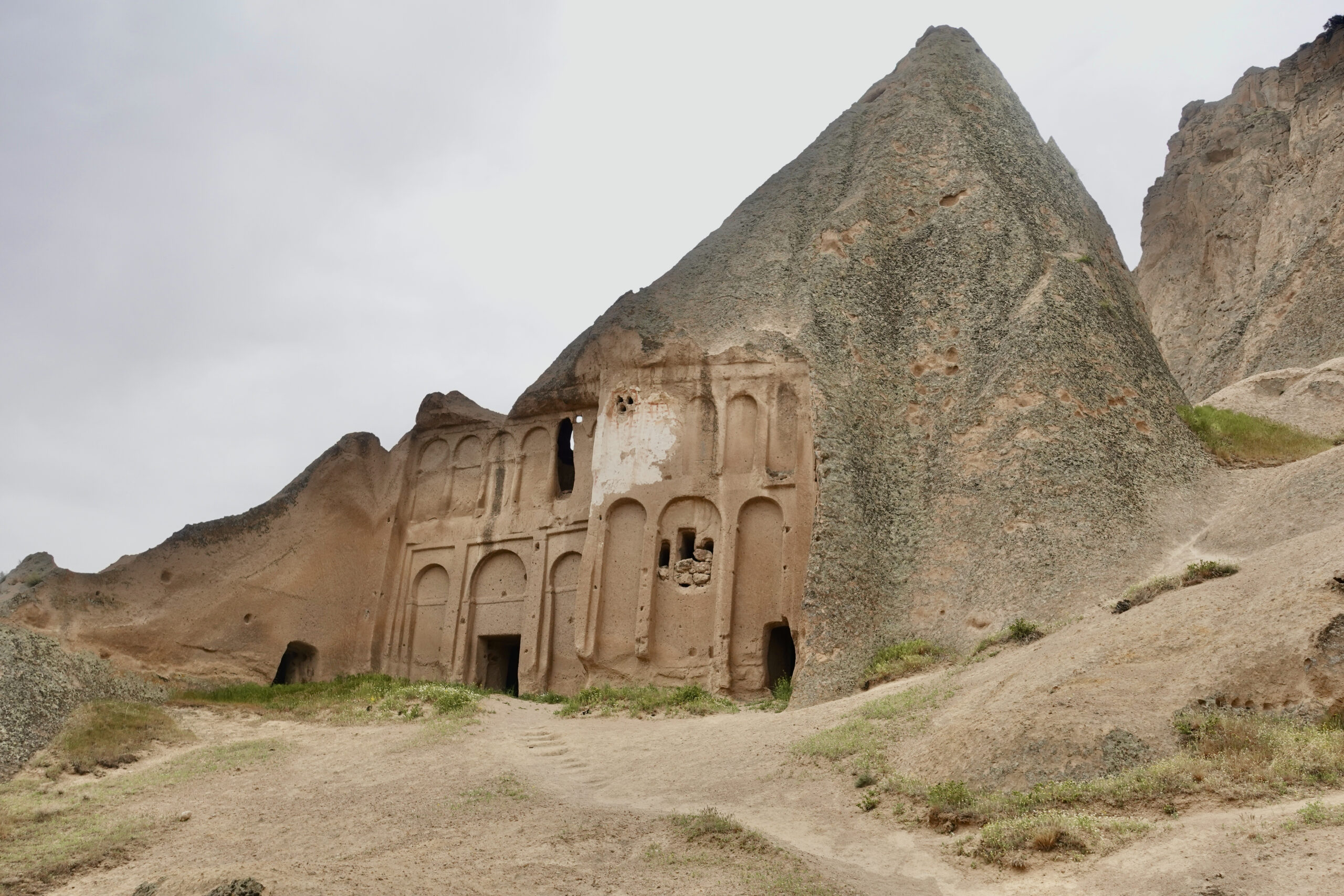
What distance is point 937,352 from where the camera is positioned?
24.4m

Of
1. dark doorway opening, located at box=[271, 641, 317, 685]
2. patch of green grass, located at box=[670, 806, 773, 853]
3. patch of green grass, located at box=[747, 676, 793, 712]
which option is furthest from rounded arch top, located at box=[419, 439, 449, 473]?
patch of green grass, located at box=[670, 806, 773, 853]

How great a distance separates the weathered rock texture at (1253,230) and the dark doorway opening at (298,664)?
2516cm

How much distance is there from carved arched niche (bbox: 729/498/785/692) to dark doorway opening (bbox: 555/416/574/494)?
22.3 ft

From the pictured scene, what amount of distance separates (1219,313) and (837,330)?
1972 cm

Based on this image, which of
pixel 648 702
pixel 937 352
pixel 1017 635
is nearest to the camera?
pixel 1017 635

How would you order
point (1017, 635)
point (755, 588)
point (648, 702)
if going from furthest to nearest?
point (755, 588), point (648, 702), point (1017, 635)

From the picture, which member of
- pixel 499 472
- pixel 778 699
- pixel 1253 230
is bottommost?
pixel 778 699

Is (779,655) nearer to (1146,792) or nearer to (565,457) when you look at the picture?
(565,457)

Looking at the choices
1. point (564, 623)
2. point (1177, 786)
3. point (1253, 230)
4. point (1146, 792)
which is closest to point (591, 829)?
point (1146, 792)

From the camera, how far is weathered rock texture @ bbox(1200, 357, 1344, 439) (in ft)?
81.5

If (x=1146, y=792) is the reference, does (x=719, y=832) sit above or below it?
below

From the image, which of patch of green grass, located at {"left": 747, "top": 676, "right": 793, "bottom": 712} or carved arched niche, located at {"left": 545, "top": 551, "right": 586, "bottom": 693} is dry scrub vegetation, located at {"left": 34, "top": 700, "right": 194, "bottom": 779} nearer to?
carved arched niche, located at {"left": 545, "top": 551, "right": 586, "bottom": 693}

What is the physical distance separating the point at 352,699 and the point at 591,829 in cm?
1130

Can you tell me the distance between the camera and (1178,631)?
1325 centimetres
